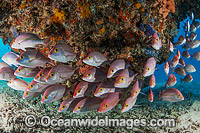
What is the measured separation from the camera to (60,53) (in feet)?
8.80

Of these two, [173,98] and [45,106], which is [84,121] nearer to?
[45,106]

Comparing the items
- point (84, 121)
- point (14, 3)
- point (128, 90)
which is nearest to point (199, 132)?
point (128, 90)

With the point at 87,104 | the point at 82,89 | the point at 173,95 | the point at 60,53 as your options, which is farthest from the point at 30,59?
the point at 173,95

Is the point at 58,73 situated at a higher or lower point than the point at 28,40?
lower

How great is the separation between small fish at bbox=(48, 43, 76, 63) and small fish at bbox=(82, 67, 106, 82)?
52cm

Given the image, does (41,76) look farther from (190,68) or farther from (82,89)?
(190,68)

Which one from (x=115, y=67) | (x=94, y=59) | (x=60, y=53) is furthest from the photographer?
(x=115, y=67)

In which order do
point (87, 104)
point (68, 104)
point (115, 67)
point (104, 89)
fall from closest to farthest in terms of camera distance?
1. point (115, 67)
2. point (104, 89)
3. point (87, 104)
4. point (68, 104)

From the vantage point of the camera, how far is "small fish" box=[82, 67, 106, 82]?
3.00 meters

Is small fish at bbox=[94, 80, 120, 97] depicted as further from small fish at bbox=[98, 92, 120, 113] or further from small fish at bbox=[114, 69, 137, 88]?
small fish at bbox=[114, 69, 137, 88]

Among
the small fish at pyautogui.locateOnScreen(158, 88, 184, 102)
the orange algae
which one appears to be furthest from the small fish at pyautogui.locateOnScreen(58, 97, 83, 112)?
the small fish at pyautogui.locateOnScreen(158, 88, 184, 102)

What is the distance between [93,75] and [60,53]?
2.80 ft

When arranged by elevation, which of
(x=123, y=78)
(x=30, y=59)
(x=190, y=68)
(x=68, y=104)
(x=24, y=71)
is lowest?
(x=68, y=104)

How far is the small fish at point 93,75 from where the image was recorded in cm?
300
